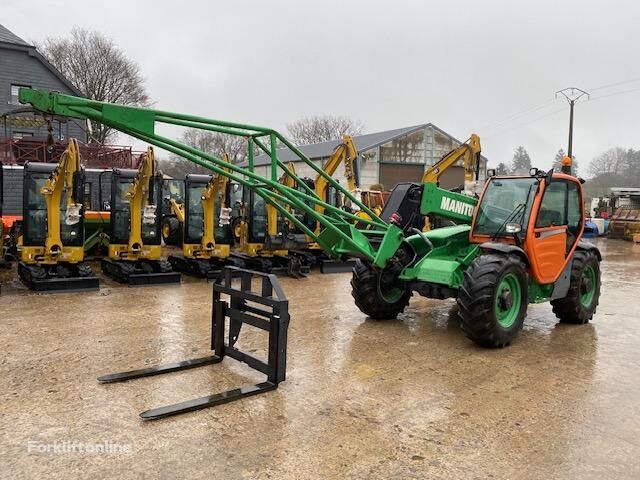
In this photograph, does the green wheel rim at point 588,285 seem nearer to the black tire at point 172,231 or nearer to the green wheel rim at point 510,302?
the green wheel rim at point 510,302

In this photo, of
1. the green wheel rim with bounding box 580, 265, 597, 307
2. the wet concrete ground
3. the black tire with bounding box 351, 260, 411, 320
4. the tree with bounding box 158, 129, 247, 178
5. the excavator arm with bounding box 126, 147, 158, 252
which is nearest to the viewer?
the wet concrete ground

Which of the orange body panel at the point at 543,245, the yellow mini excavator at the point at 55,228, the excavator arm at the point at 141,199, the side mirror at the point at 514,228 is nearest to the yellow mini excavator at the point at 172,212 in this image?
the excavator arm at the point at 141,199

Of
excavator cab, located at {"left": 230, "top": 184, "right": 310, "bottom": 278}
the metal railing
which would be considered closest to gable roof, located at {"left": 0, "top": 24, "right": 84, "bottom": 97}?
the metal railing

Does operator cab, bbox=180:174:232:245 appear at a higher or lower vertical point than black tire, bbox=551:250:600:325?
higher

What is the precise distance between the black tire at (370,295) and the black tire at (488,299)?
4.96 feet

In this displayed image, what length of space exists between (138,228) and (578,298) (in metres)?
8.10

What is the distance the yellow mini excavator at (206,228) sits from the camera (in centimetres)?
1158

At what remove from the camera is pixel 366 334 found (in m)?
6.84

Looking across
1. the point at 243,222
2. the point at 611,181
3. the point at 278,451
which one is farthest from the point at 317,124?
the point at 278,451

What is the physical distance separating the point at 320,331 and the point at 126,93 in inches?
1444

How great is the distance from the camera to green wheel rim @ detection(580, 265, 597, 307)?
770 centimetres

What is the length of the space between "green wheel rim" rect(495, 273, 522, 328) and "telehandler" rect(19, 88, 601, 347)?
1cm

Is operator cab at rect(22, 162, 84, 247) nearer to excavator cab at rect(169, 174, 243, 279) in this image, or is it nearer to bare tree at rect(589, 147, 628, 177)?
excavator cab at rect(169, 174, 243, 279)

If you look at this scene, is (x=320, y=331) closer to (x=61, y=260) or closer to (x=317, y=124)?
(x=61, y=260)
